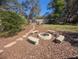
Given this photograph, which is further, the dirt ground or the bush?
the bush

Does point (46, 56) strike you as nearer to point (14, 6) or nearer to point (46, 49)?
point (46, 49)

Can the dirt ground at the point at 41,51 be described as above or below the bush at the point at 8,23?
below

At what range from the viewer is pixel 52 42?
6387 mm

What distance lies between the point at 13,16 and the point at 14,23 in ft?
1.29

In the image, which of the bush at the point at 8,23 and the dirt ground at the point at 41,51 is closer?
the dirt ground at the point at 41,51

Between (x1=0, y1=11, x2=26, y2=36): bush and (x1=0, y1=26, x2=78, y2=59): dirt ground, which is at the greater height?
(x1=0, y1=11, x2=26, y2=36): bush

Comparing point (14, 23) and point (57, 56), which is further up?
point (14, 23)

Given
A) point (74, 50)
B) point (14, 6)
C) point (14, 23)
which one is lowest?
point (74, 50)

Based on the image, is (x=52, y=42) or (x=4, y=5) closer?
(x=52, y=42)

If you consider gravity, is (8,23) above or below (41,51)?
above

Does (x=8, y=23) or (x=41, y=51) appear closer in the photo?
(x=41, y=51)

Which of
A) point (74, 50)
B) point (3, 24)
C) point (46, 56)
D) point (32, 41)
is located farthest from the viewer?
point (3, 24)

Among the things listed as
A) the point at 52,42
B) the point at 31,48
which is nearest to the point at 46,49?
the point at 31,48

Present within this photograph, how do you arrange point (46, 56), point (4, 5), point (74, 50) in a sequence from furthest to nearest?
point (4, 5)
point (74, 50)
point (46, 56)
